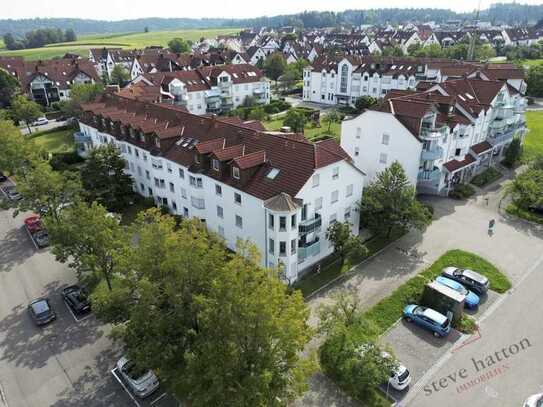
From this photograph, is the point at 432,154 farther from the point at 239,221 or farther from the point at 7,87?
the point at 7,87

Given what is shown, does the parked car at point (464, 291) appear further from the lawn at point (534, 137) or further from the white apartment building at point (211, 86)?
the white apartment building at point (211, 86)

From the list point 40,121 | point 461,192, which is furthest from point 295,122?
point 40,121

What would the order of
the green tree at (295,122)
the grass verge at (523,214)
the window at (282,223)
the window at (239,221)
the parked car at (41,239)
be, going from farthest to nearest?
the green tree at (295,122), the grass verge at (523,214), the parked car at (41,239), the window at (239,221), the window at (282,223)

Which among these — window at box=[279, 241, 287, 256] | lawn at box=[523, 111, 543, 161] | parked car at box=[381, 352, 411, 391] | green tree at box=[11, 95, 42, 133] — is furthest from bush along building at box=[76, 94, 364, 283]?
green tree at box=[11, 95, 42, 133]

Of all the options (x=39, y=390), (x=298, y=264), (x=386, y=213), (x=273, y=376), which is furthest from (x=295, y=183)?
(x=39, y=390)

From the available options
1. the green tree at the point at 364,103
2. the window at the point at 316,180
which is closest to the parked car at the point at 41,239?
the window at the point at 316,180

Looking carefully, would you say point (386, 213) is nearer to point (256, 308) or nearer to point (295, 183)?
point (295, 183)
